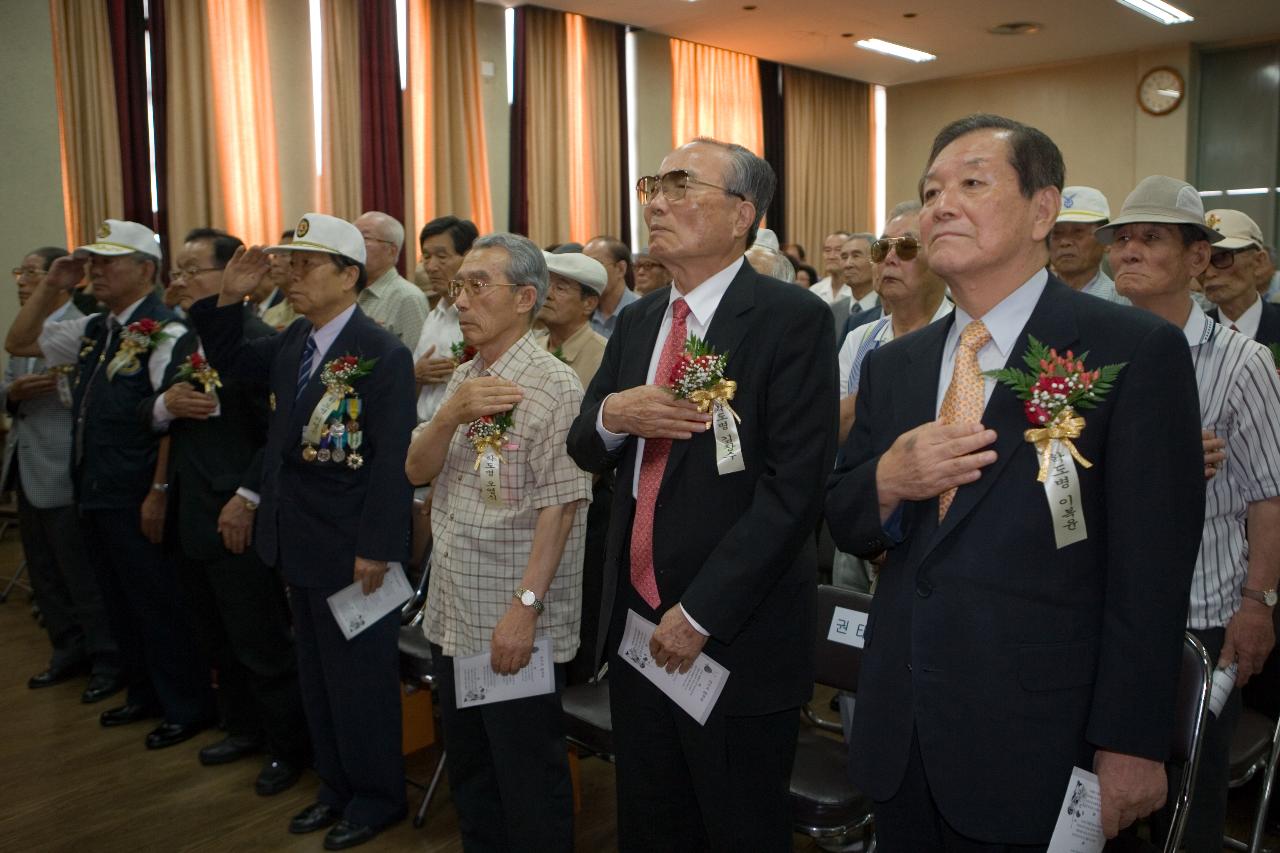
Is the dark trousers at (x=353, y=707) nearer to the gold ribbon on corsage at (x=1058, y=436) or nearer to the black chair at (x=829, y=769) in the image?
the black chair at (x=829, y=769)

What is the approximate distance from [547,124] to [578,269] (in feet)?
22.7

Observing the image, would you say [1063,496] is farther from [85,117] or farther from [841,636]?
[85,117]

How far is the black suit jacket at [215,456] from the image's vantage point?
3.51 metres

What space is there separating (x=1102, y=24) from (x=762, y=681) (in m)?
11.1

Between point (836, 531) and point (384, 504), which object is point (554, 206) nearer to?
point (384, 504)

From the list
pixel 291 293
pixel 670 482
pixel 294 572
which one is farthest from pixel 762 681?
pixel 291 293

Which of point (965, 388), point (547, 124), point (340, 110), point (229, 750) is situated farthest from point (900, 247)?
point (547, 124)

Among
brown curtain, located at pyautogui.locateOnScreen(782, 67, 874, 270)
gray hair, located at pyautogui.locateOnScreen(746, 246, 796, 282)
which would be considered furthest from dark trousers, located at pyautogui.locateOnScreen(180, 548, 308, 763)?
brown curtain, located at pyautogui.locateOnScreen(782, 67, 874, 270)

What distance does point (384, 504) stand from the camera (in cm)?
289

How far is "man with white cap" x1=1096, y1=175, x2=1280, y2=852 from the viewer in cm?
221

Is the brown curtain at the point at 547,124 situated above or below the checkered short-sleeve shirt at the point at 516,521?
above

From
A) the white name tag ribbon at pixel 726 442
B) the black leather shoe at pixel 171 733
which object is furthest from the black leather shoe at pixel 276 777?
the white name tag ribbon at pixel 726 442

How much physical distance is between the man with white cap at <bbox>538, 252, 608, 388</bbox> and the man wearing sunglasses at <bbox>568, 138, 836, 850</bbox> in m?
1.59

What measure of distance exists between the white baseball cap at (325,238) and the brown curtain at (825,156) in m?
10.3
